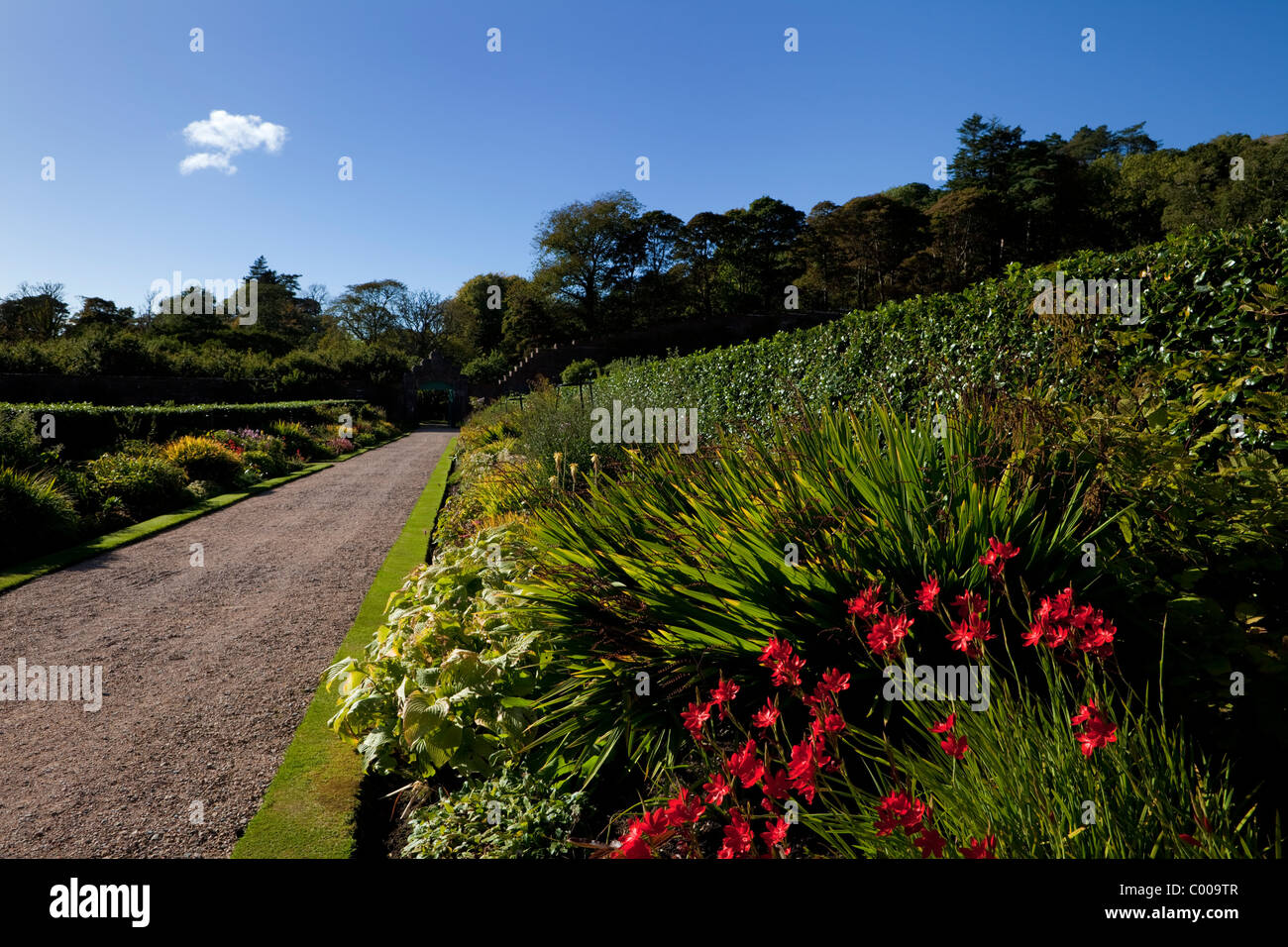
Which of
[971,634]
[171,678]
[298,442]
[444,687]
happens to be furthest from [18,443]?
[971,634]

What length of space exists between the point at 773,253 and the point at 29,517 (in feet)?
163

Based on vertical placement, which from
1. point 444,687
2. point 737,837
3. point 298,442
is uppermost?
point 298,442

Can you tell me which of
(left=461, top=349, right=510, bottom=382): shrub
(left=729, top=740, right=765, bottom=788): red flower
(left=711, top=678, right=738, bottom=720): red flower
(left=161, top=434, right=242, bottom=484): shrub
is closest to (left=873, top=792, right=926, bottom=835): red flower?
(left=729, top=740, right=765, bottom=788): red flower

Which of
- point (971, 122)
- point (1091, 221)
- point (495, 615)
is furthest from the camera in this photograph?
point (971, 122)

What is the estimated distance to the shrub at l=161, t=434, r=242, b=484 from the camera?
12102 millimetres

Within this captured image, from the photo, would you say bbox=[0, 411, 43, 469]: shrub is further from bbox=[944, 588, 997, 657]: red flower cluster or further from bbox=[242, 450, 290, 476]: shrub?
bbox=[944, 588, 997, 657]: red flower cluster

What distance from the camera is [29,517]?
7746mm

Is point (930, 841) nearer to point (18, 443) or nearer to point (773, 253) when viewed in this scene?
point (18, 443)

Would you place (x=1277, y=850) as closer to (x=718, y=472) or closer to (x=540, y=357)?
(x=718, y=472)

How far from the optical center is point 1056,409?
2.87 metres

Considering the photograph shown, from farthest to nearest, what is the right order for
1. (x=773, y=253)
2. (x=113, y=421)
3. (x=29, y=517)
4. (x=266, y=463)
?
(x=773, y=253), (x=266, y=463), (x=113, y=421), (x=29, y=517)
